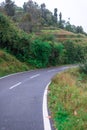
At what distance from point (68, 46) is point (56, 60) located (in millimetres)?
8935

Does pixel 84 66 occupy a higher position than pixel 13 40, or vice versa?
pixel 13 40

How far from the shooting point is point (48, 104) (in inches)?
502

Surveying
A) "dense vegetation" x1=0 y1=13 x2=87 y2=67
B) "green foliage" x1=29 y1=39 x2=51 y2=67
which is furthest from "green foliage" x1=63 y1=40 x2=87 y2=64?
"green foliage" x1=29 y1=39 x2=51 y2=67

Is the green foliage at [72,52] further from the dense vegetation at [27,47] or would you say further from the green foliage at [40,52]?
the green foliage at [40,52]

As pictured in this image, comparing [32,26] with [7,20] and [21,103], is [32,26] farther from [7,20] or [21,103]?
[21,103]

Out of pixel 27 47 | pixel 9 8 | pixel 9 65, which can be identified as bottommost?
pixel 9 65

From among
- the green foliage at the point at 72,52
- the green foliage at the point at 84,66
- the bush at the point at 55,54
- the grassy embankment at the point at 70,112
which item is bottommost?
the green foliage at the point at 72,52


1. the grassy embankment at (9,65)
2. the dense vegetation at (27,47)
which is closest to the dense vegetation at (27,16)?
the dense vegetation at (27,47)

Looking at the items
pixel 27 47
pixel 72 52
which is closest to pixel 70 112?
pixel 27 47

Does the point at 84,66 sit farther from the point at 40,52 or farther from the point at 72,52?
the point at 72,52

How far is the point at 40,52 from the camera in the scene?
4428cm

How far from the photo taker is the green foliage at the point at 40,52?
141 ft

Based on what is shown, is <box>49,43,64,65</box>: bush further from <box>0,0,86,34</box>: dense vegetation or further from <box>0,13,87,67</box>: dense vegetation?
<box>0,0,86,34</box>: dense vegetation

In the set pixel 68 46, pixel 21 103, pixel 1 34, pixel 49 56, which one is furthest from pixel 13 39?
pixel 21 103
